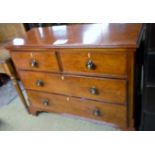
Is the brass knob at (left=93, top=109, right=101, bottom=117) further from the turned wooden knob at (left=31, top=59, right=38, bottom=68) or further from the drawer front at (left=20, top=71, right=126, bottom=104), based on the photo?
the turned wooden knob at (left=31, top=59, right=38, bottom=68)

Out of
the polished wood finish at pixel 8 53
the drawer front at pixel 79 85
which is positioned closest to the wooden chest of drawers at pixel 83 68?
the drawer front at pixel 79 85

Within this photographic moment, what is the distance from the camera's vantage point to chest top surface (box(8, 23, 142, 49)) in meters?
1.05

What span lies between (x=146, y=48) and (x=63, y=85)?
0.68 m

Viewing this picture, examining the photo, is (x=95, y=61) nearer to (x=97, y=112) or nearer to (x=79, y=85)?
(x=79, y=85)

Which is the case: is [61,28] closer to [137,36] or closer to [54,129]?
[137,36]

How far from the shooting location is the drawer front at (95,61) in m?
1.07

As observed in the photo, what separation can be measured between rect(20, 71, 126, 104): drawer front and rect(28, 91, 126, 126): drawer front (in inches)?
2.4

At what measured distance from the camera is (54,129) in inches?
62.8

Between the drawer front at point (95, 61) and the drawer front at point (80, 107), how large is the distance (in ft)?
0.96

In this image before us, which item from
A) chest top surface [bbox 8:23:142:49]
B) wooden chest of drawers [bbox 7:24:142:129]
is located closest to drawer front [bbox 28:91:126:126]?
wooden chest of drawers [bbox 7:24:142:129]

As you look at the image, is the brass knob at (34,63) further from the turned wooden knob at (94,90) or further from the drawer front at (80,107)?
the turned wooden knob at (94,90)

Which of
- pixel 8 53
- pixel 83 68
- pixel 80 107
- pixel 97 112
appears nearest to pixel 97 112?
pixel 97 112

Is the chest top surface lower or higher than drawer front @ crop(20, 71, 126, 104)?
higher
